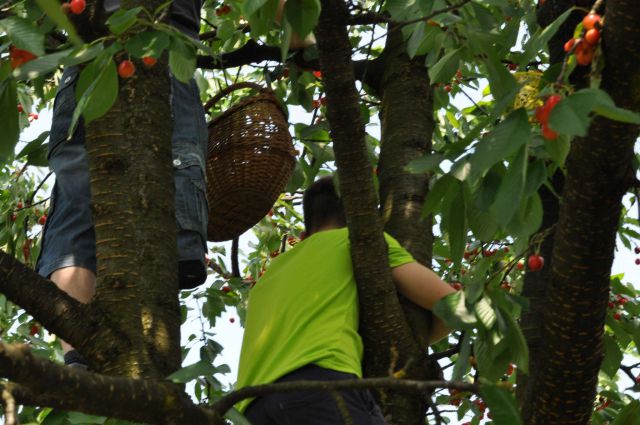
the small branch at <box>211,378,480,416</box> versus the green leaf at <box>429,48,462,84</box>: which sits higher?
the green leaf at <box>429,48,462,84</box>

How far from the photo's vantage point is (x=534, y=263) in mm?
2783

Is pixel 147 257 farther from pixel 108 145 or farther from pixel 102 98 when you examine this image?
pixel 102 98

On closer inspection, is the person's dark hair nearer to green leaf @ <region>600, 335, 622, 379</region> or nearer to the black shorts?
the black shorts

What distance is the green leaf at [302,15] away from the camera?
211cm

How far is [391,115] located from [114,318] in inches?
55.9

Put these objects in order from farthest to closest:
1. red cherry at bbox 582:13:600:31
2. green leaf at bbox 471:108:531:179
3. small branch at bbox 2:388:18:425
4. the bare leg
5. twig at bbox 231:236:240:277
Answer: twig at bbox 231:236:240:277
the bare leg
red cherry at bbox 582:13:600:31
green leaf at bbox 471:108:531:179
small branch at bbox 2:388:18:425

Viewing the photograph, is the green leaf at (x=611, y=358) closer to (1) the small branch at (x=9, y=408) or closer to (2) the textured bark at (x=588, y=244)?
(2) the textured bark at (x=588, y=244)

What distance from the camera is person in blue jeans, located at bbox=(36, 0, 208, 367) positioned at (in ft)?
9.73

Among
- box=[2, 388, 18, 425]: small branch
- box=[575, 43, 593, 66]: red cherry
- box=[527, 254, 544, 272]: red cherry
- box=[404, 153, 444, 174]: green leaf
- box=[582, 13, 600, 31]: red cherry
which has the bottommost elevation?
box=[2, 388, 18, 425]: small branch

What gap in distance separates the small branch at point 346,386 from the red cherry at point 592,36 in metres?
0.81

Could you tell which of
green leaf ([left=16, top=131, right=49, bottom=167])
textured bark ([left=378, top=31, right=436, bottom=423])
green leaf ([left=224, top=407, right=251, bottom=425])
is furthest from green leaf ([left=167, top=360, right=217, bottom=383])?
green leaf ([left=16, top=131, right=49, bottom=167])

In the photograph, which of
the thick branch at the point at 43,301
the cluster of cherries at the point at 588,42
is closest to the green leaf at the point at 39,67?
the thick branch at the point at 43,301

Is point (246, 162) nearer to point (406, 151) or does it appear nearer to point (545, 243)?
point (406, 151)

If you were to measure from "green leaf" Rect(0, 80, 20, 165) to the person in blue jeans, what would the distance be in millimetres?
973
